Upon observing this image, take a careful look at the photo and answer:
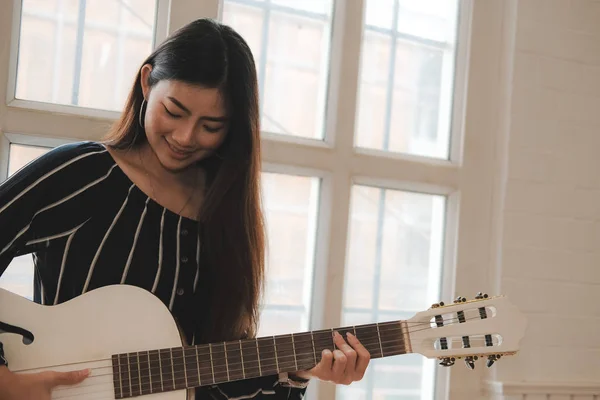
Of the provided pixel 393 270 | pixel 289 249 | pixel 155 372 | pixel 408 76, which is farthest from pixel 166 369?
pixel 408 76

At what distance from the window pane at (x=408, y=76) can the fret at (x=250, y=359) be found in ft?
2.69

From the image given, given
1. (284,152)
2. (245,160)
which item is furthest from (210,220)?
(284,152)

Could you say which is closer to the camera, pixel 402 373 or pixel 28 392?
pixel 28 392

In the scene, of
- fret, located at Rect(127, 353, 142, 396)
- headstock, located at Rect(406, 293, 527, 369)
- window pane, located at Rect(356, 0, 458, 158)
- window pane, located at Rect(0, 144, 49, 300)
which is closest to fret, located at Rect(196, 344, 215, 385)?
fret, located at Rect(127, 353, 142, 396)

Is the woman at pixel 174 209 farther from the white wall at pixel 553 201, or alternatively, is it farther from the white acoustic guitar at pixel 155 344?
the white wall at pixel 553 201

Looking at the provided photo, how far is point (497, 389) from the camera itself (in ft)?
6.20

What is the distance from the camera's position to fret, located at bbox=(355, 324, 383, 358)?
1305mm

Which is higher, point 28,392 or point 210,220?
point 210,220

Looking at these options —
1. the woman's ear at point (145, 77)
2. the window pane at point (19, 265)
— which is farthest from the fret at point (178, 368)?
the window pane at point (19, 265)

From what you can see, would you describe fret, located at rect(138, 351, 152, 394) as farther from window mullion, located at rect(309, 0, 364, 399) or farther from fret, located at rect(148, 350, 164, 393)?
window mullion, located at rect(309, 0, 364, 399)

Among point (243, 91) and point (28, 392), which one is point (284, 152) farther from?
point (28, 392)

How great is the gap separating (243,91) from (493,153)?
0.94m

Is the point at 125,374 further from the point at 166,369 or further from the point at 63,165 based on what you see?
the point at 63,165

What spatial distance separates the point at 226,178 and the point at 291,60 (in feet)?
2.04
